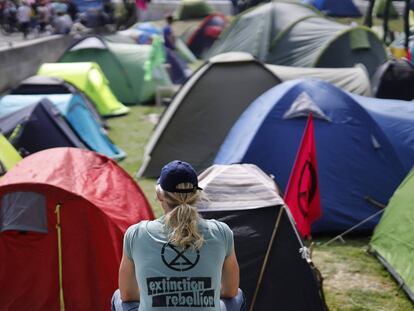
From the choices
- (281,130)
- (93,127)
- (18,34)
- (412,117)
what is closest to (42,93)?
(93,127)

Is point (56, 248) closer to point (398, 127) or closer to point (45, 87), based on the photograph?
point (398, 127)

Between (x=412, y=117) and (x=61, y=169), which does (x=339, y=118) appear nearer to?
(x=412, y=117)

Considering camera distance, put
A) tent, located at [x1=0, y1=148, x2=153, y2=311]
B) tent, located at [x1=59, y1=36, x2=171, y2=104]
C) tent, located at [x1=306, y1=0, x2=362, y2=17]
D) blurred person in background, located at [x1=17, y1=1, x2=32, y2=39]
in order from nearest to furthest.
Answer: tent, located at [x1=0, y1=148, x2=153, y2=311] → tent, located at [x1=59, y1=36, x2=171, y2=104] → blurred person in background, located at [x1=17, y1=1, x2=32, y2=39] → tent, located at [x1=306, y1=0, x2=362, y2=17]

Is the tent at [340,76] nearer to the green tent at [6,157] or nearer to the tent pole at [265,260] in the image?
the green tent at [6,157]

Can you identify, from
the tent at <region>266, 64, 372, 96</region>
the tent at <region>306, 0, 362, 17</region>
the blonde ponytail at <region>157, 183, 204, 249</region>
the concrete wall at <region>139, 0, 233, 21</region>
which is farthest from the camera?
the concrete wall at <region>139, 0, 233, 21</region>

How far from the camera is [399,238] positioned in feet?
20.2

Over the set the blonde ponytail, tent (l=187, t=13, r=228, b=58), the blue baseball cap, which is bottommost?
tent (l=187, t=13, r=228, b=58)

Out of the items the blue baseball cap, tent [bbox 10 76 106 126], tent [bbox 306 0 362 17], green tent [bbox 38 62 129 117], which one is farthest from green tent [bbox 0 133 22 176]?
tent [bbox 306 0 362 17]

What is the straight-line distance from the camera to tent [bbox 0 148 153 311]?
524 centimetres

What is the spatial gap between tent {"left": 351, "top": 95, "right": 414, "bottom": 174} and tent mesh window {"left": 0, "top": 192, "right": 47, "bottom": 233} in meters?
4.26

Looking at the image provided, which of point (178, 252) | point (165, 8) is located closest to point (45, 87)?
point (178, 252)

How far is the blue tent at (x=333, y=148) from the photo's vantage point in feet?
23.9

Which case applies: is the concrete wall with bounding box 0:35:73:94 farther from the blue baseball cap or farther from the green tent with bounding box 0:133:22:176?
the blue baseball cap

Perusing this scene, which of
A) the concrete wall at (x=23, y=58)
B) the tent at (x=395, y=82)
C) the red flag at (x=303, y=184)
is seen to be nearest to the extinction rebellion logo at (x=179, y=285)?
the red flag at (x=303, y=184)
